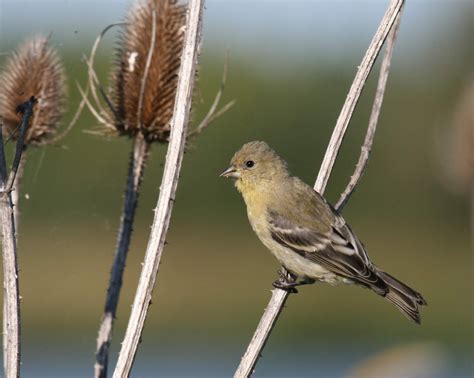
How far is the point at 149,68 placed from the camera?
20.9ft

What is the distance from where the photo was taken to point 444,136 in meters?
16.4

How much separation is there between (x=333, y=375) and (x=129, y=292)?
4.82m

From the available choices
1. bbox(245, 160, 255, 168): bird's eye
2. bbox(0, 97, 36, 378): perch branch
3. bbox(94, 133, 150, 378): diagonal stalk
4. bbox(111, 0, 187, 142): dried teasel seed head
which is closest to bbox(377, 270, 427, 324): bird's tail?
bbox(245, 160, 255, 168): bird's eye

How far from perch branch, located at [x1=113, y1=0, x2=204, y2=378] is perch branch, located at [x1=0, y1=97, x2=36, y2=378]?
495 mm

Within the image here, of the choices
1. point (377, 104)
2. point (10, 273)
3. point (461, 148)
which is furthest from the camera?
point (461, 148)

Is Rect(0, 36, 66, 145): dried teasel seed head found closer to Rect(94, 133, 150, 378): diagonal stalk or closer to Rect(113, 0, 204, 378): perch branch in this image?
Rect(94, 133, 150, 378): diagonal stalk

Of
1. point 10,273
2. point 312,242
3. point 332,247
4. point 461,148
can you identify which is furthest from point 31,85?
point 461,148

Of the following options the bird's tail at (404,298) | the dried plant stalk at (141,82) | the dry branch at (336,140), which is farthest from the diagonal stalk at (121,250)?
the bird's tail at (404,298)

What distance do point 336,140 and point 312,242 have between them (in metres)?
1.02

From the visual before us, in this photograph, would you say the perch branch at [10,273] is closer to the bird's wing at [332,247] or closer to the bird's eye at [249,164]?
the bird's wing at [332,247]

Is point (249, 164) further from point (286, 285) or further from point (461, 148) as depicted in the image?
point (461, 148)

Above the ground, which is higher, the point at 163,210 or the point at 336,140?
the point at 336,140

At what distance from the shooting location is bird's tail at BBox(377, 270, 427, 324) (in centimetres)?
582

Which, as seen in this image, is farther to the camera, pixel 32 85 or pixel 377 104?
pixel 32 85
